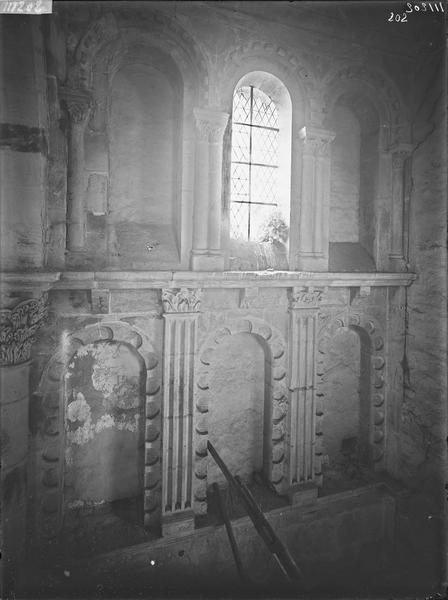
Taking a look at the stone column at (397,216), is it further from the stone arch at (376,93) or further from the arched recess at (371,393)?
the arched recess at (371,393)

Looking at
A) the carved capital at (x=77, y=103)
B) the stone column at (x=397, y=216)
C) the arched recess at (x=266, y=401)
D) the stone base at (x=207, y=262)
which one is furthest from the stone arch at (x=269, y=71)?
the arched recess at (x=266, y=401)

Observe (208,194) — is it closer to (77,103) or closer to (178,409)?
(77,103)

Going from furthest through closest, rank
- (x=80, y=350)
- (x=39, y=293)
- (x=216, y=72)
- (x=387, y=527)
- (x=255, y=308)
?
(x=387, y=527) → (x=255, y=308) → (x=216, y=72) → (x=80, y=350) → (x=39, y=293)

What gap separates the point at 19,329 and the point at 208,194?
2.61m

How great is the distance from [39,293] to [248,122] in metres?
3.51

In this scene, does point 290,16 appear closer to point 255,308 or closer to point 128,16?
point 128,16

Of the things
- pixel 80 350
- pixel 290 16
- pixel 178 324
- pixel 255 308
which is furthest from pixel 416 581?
pixel 290 16

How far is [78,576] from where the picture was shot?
395cm

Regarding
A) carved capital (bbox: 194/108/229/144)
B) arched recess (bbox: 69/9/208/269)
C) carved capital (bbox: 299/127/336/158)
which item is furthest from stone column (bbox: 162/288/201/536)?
carved capital (bbox: 299/127/336/158)

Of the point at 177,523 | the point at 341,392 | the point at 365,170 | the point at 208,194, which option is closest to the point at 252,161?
the point at 208,194

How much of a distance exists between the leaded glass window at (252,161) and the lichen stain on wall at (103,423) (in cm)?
230

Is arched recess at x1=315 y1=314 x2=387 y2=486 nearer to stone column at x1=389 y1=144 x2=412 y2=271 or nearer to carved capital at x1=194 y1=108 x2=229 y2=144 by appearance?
stone column at x1=389 y1=144 x2=412 y2=271

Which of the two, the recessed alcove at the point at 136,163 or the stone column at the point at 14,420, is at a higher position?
the recessed alcove at the point at 136,163

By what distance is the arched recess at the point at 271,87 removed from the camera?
4609 mm
